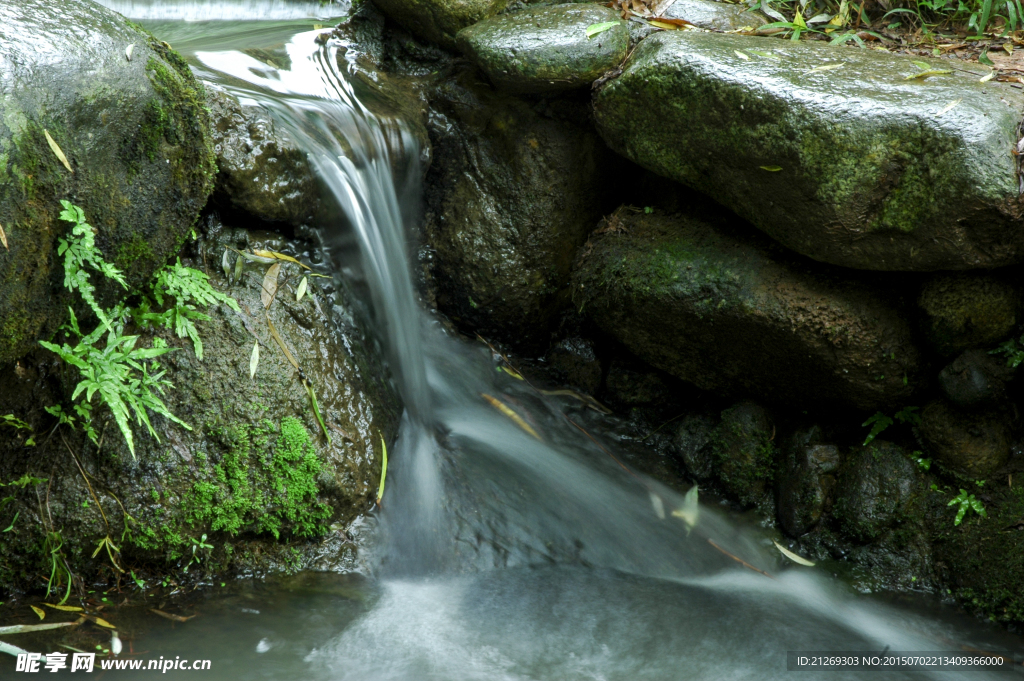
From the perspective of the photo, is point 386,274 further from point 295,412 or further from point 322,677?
point 322,677

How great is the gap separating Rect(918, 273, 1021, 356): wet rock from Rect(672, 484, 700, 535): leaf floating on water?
152 centimetres

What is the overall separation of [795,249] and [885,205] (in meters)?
0.46

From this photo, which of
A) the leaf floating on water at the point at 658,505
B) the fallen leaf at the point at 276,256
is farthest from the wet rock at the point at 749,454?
the fallen leaf at the point at 276,256

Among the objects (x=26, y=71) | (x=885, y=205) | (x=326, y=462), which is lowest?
(x=326, y=462)

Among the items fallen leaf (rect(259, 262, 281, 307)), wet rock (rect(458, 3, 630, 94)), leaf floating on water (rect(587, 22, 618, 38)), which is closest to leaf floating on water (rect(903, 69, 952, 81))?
wet rock (rect(458, 3, 630, 94))

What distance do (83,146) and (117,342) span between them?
2.47 ft

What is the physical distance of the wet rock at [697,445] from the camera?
4.12 meters

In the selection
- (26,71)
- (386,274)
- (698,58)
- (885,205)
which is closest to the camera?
(26,71)

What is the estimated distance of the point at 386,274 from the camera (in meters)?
4.12

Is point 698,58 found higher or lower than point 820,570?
higher

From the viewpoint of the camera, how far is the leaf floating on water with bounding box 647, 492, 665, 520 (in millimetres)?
3881

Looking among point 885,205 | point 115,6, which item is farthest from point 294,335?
point 115,6

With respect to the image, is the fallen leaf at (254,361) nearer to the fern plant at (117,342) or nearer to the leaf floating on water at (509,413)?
the fern plant at (117,342)

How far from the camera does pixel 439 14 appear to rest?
4543 mm
